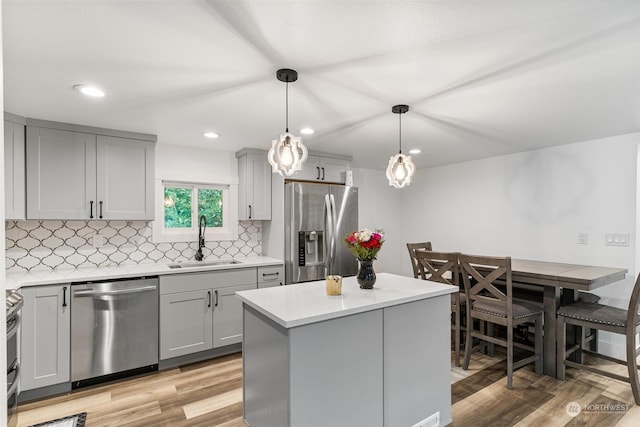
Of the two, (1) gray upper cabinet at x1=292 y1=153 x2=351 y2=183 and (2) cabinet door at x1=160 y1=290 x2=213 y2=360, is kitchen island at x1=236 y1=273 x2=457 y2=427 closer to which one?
(2) cabinet door at x1=160 y1=290 x2=213 y2=360

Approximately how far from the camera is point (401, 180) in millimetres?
2488

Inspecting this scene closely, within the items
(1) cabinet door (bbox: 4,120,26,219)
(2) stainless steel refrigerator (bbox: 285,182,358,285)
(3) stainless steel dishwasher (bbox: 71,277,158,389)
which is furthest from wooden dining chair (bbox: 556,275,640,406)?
(1) cabinet door (bbox: 4,120,26,219)

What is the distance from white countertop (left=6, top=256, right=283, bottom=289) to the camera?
2529 mm

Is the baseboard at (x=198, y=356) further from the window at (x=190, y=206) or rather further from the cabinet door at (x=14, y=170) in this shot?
the cabinet door at (x=14, y=170)

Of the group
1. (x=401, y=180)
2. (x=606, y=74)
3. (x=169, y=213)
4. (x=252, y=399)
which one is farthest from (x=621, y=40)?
(x=169, y=213)

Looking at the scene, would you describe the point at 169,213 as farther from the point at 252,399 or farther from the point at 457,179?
the point at 457,179

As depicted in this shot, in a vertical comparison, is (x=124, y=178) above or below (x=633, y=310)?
above

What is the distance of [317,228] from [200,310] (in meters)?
1.50

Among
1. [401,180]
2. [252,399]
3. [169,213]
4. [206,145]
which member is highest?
[206,145]

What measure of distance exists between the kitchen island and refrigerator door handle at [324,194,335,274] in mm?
1584

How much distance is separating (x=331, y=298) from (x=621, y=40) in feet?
6.48

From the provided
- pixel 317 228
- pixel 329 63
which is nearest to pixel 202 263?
pixel 317 228

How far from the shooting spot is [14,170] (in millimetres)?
2594

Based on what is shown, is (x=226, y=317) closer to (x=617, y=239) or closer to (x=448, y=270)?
(x=448, y=270)
